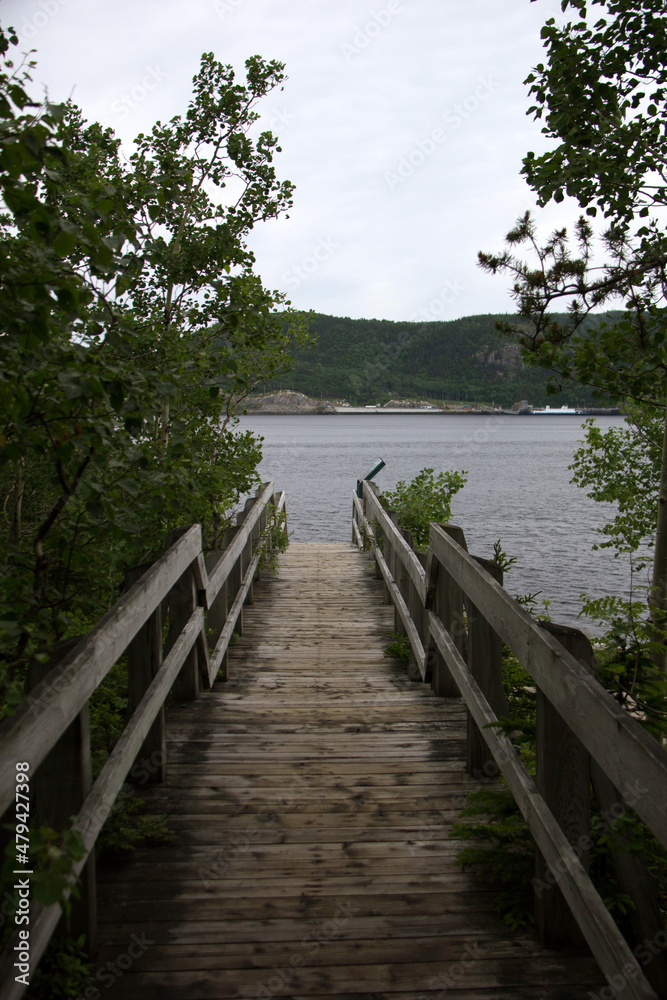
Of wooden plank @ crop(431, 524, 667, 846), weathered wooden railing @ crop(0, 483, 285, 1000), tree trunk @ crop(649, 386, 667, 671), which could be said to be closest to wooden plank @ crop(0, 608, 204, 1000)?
weathered wooden railing @ crop(0, 483, 285, 1000)

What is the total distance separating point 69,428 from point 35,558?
575 millimetres

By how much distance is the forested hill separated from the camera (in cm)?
11162

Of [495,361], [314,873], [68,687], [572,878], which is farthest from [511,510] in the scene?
[495,361]

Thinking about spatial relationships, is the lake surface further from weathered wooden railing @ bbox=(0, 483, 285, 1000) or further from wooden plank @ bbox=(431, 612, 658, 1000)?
wooden plank @ bbox=(431, 612, 658, 1000)

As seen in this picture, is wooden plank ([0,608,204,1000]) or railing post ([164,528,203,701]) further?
railing post ([164,528,203,701])

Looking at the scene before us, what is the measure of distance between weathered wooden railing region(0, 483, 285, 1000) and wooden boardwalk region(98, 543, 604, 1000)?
0.30 meters

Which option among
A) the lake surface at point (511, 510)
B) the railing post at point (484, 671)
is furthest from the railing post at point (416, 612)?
the lake surface at point (511, 510)

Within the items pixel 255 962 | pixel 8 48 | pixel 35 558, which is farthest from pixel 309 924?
pixel 8 48

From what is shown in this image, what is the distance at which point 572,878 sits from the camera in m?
2.06

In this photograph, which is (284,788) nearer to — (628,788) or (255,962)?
(255,962)

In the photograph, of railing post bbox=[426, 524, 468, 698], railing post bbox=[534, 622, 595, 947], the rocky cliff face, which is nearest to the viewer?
railing post bbox=[534, 622, 595, 947]

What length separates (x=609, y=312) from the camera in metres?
5.67

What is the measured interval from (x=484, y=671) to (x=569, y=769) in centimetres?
111

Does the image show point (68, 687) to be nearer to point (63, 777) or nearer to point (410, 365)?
point (63, 777)
